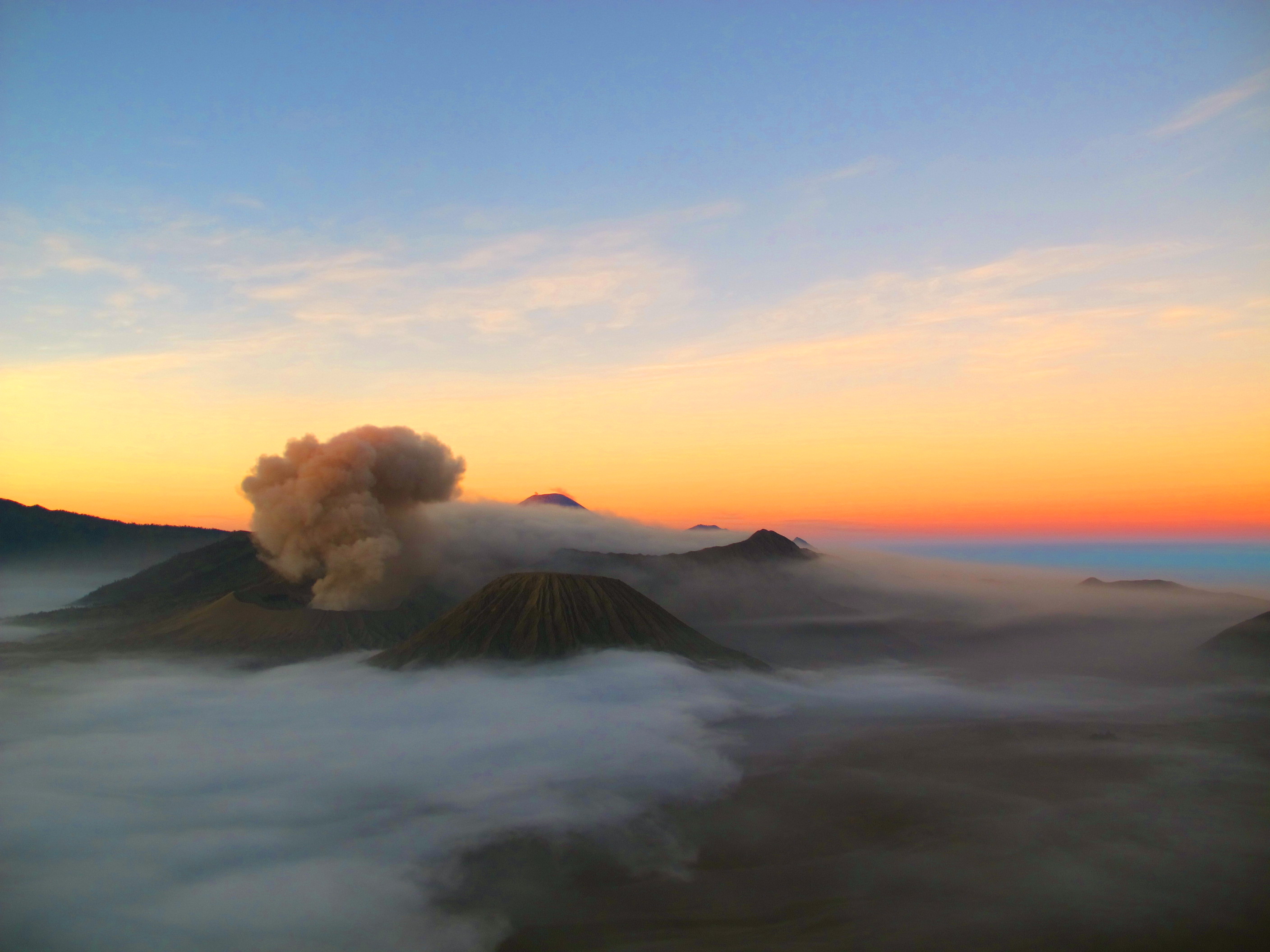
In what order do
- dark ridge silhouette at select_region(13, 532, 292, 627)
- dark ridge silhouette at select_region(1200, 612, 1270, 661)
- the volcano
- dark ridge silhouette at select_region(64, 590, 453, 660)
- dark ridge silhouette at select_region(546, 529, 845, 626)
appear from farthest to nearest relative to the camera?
1. dark ridge silhouette at select_region(546, 529, 845, 626)
2. dark ridge silhouette at select_region(13, 532, 292, 627)
3. dark ridge silhouette at select_region(1200, 612, 1270, 661)
4. the volcano
5. dark ridge silhouette at select_region(64, 590, 453, 660)

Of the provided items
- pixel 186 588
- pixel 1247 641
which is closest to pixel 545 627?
pixel 186 588

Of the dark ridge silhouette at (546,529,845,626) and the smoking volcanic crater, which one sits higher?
the dark ridge silhouette at (546,529,845,626)

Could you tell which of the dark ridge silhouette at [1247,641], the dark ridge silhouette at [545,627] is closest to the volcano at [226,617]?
the dark ridge silhouette at [545,627]

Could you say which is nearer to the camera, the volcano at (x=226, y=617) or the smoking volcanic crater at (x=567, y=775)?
the smoking volcanic crater at (x=567, y=775)

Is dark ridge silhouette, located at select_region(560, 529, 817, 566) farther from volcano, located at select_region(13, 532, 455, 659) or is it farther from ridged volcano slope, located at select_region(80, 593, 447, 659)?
ridged volcano slope, located at select_region(80, 593, 447, 659)

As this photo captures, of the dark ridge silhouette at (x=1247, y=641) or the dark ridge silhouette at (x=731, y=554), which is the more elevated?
the dark ridge silhouette at (x=731, y=554)

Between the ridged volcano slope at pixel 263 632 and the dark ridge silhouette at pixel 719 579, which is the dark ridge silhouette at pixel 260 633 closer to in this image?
the ridged volcano slope at pixel 263 632

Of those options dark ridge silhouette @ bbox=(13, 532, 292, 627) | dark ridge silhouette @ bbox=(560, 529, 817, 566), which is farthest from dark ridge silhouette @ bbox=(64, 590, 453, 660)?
dark ridge silhouette @ bbox=(560, 529, 817, 566)

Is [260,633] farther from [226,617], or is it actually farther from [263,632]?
[226,617]
